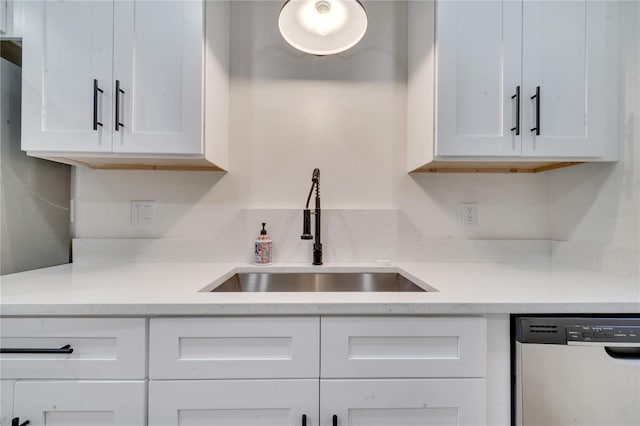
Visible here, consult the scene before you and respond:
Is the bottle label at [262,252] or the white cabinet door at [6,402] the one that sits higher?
the bottle label at [262,252]

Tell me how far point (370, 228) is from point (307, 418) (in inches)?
35.0

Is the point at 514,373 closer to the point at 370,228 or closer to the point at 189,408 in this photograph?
the point at 370,228

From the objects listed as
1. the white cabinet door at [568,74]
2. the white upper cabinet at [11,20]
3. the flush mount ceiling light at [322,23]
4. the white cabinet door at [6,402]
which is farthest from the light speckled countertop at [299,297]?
the flush mount ceiling light at [322,23]

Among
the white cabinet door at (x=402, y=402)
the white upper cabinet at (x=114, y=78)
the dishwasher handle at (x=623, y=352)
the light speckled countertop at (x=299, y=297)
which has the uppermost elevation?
the white upper cabinet at (x=114, y=78)

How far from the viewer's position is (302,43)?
130 centimetres

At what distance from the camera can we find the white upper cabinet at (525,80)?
Answer: 46.4 inches

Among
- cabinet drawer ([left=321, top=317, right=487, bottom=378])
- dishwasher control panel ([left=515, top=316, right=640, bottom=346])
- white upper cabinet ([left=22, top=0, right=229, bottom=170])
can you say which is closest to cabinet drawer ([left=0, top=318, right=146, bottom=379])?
cabinet drawer ([left=321, top=317, right=487, bottom=378])

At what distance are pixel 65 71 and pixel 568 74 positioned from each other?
1946 mm

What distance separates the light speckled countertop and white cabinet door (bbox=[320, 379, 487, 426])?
21 centimetres

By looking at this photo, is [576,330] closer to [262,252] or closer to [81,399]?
[262,252]

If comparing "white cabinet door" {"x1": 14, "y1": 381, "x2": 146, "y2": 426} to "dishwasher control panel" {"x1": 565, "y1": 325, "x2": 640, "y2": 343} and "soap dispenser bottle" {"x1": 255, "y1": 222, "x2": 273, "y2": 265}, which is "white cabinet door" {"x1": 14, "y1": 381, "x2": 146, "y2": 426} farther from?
"dishwasher control panel" {"x1": 565, "y1": 325, "x2": 640, "y2": 343}

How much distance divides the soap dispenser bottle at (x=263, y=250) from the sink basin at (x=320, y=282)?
0.06m

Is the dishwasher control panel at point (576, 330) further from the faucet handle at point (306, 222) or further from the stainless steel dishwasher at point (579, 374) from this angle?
the faucet handle at point (306, 222)

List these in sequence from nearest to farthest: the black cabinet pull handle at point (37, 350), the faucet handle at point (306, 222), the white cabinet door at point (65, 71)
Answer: the black cabinet pull handle at point (37, 350) → the white cabinet door at point (65, 71) → the faucet handle at point (306, 222)
